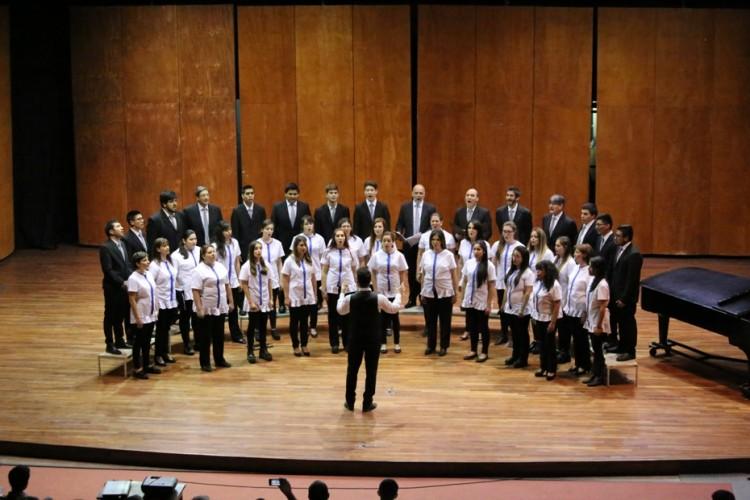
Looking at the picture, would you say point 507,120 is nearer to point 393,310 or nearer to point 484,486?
point 393,310

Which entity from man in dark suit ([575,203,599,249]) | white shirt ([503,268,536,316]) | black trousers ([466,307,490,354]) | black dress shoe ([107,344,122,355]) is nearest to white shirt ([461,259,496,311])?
black trousers ([466,307,490,354])

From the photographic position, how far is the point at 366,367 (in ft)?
23.7

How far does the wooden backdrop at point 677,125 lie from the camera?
12.8 meters

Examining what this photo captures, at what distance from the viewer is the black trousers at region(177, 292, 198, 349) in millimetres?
8914

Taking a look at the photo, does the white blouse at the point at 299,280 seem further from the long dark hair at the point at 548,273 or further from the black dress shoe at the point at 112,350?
the long dark hair at the point at 548,273

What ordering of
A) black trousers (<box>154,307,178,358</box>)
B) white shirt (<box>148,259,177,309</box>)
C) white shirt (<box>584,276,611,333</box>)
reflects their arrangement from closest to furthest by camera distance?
white shirt (<box>584,276,611,333</box>) < white shirt (<box>148,259,177,309</box>) < black trousers (<box>154,307,178,358</box>)

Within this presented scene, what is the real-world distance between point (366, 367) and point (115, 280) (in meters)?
2.46

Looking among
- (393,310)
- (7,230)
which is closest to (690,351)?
(393,310)

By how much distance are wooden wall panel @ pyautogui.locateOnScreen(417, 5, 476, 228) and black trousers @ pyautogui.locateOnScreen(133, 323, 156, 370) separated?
5.93m

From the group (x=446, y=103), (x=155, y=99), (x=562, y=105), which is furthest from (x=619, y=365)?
(x=155, y=99)

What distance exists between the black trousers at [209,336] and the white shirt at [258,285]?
1.23ft

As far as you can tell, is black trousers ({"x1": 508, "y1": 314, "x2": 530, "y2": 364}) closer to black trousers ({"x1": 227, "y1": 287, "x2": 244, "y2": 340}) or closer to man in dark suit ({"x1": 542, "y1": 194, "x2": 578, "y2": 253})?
man in dark suit ({"x1": 542, "y1": 194, "x2": 578, "y2": 253})

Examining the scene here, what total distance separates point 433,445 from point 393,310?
1125mm

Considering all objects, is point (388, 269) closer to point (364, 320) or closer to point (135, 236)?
point (364, 320)
